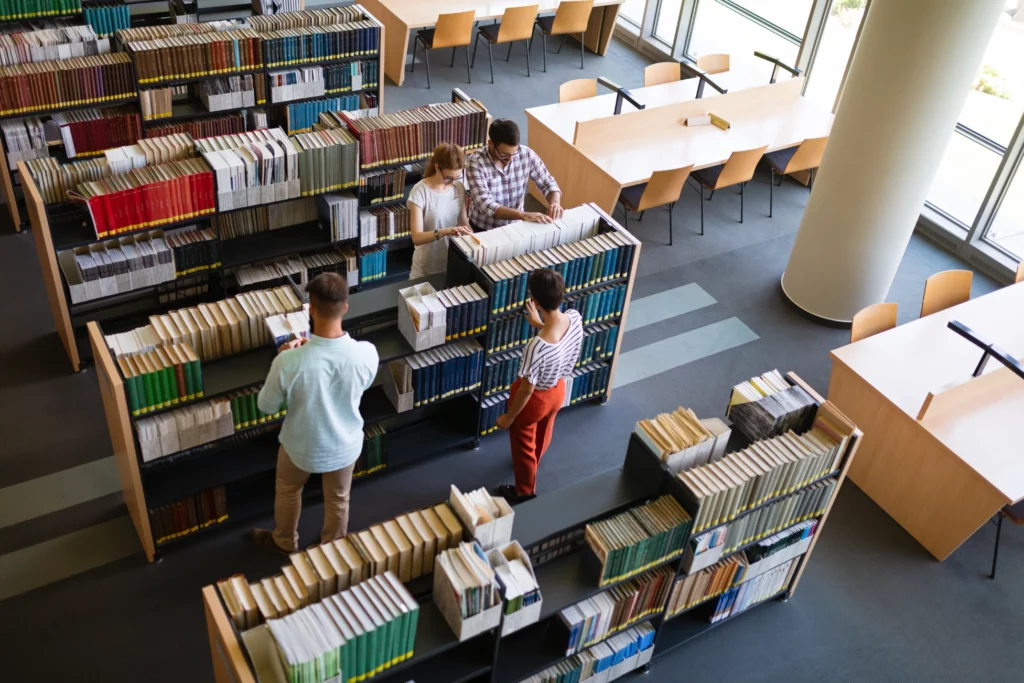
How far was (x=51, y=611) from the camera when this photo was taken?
15.9 feet

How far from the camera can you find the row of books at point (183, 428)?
466 cm

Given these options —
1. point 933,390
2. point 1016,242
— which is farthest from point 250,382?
point 1016,242

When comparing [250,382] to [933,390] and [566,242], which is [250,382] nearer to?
[566,242]

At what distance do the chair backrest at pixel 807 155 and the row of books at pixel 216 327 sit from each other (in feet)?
17.9

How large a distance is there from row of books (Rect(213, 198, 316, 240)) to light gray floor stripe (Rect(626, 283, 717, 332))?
2661mm

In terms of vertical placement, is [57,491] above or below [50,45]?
below

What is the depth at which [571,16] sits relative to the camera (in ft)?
35.1

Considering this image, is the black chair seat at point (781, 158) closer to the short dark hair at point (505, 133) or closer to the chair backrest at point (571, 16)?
the chair backrest at point (571, 16)

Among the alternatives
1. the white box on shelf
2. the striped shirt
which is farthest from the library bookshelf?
the white box on shelf

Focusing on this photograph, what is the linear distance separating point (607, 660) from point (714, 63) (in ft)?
23.7

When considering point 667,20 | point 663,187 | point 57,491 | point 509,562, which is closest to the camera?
point 509,562

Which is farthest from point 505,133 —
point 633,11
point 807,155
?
point 633,11

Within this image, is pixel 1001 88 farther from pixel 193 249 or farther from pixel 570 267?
pixel 193 249

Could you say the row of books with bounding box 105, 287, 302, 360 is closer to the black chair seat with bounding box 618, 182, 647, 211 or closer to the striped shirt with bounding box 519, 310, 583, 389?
the striped shirt with bounding box 519, 310, 583, 389
